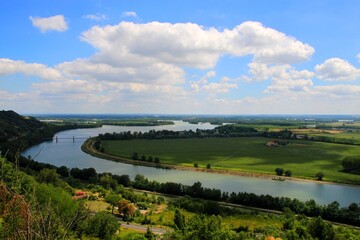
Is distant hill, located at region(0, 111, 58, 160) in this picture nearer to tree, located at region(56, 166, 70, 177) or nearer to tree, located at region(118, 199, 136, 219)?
tree, located at region(56, 166, 70, 177)

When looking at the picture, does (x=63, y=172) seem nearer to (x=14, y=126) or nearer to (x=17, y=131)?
(x=17, y=131)

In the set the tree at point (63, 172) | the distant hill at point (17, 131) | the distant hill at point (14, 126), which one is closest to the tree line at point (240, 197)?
the tree at point (63, 172)

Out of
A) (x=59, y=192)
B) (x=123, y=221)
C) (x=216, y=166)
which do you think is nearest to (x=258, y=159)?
(x=216, y=166)

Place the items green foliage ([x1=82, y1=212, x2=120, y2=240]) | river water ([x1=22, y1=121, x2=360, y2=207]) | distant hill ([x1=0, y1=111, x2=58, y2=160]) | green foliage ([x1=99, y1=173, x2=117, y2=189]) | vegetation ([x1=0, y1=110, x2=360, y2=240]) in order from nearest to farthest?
vegetation ([x1=0, y1=110, x2=360, y2=240]) < green foliage ([x1=82, y1=212, x2=120, y2=240]) < river water ([x1=22, y1=121, x2=360, y2=207]) < green foliage ([x1=99, y1=173, x2=117, y2=189]) < distant hill ([x1=0, y1=111, x2=58, y2=160])

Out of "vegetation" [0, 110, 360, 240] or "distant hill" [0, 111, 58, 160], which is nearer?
"vegetation" [0, 110, 360, 240]

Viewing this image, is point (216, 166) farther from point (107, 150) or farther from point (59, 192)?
point (59, 192)

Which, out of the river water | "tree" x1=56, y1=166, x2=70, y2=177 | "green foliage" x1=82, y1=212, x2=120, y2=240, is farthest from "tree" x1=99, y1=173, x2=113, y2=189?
"green foliage" x1=82, y1=212, x2=120, y2=240

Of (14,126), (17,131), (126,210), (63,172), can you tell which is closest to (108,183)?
(63,172)

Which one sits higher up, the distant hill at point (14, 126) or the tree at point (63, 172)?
the distant hill at point (14, 126)

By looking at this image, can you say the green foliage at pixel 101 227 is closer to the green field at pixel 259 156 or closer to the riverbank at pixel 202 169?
the riverbank at pixel 202 169
